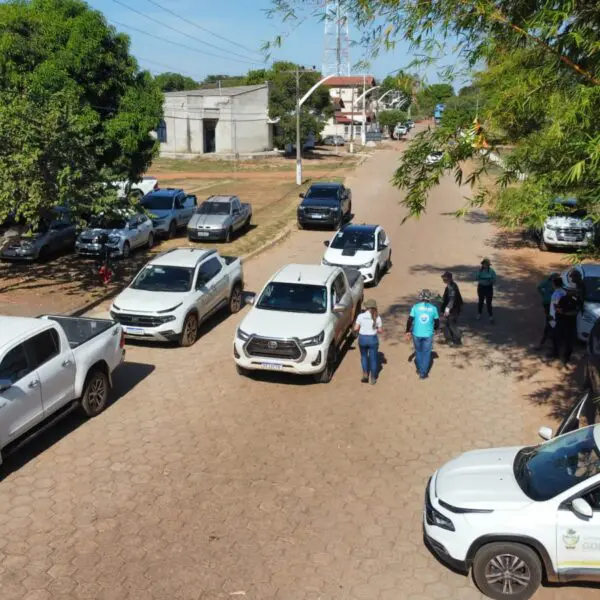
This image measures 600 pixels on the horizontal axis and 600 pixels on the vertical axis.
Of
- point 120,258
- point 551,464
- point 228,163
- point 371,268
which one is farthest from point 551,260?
point 228,163

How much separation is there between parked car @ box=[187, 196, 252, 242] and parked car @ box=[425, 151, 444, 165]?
1546 cm

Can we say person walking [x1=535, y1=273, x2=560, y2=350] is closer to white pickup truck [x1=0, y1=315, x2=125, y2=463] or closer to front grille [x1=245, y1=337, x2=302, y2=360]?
front grille [x1=245, y1=337, x2=302, y2=360]

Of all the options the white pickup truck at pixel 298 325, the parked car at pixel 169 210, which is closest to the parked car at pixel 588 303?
the white pickup truck at pixel 298 325

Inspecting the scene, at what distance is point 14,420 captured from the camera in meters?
8.16

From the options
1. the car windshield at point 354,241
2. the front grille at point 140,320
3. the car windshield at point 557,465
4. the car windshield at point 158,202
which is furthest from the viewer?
the car windshield at point 158,202

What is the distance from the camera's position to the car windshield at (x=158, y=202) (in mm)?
25688

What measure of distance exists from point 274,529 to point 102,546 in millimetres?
1788

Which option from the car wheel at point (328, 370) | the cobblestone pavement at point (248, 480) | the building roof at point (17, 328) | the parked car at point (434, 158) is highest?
the parked car at point (434, 158)

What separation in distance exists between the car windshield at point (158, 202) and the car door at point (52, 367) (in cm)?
1698

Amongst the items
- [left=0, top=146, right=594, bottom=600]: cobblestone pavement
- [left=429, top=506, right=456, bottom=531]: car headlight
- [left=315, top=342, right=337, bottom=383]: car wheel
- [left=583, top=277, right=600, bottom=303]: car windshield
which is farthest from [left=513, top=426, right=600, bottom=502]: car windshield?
[left=583, top=277, right=600, bottom=303]: car windshield

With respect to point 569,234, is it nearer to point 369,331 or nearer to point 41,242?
point 369,331

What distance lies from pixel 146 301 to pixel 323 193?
17.0 meters

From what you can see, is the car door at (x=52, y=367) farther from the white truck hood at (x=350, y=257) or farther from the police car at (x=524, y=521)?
the white truck hood at (x=350, y=257)

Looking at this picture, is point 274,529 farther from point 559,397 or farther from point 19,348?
point 559,397
